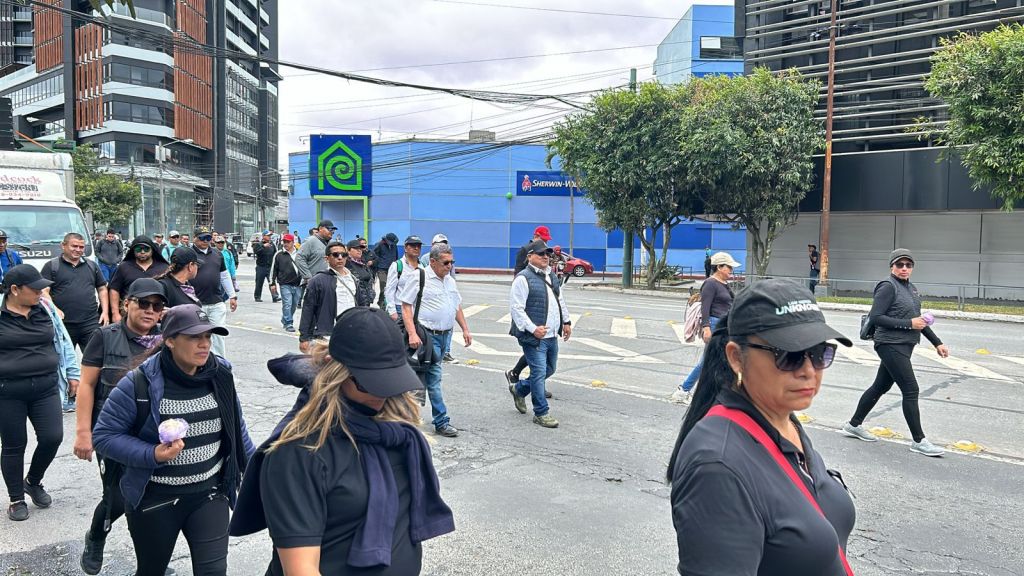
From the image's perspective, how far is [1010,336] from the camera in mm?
15414

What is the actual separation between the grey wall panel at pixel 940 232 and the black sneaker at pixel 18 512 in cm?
2803

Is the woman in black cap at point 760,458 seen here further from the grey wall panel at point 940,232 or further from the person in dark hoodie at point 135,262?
the grey wall panel at point 940,232

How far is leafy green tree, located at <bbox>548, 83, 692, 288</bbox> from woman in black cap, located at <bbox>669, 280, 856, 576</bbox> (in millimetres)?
25400

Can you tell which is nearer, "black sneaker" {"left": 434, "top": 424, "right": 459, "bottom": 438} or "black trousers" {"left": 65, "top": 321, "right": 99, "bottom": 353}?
"black sneaker" {"left": 434, "top": 424, "right": 459, "bottom": 438}

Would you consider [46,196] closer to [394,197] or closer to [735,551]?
[735,551]

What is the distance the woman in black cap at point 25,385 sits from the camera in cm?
491

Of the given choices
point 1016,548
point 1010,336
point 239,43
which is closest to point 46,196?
point 1016,548

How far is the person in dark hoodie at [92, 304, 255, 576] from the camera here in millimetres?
3227

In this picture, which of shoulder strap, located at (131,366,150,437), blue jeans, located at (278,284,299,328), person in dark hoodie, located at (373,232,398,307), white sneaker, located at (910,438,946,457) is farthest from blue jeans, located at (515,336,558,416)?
person in dark hoodie, located at (373,232,398,307)

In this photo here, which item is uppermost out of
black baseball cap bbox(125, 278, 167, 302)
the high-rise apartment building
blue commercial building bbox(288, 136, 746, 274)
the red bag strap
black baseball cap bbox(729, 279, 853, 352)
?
the high-rise apartment building

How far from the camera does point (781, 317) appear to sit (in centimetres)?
191

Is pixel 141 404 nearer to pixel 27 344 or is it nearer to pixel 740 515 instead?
pixel 27 344

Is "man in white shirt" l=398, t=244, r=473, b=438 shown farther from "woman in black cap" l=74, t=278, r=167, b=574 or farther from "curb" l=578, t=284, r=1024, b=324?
"curb" l=578, t=284, r=1024, b=324

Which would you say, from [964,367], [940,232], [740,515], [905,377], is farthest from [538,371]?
[940,232]
